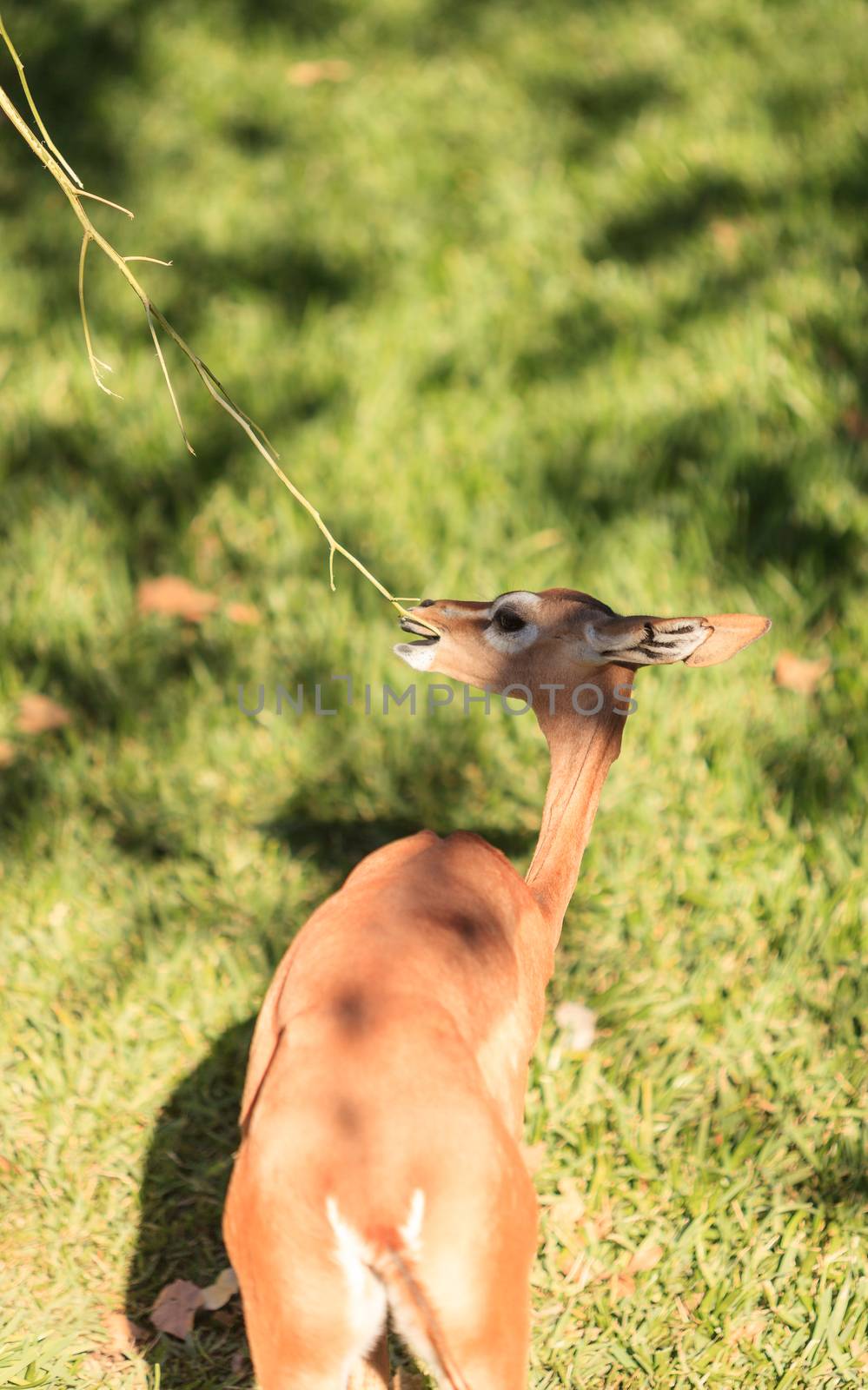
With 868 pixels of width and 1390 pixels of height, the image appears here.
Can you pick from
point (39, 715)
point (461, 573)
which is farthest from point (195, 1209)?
point (461, 573)

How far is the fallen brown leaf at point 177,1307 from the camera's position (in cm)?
299

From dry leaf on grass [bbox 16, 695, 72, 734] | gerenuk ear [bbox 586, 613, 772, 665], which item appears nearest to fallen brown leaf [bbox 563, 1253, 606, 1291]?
gerenuk ear [bbox 586, 613, 772, 665]

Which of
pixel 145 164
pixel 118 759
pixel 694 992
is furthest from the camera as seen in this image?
pixel 145 164

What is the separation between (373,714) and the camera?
4.24 m

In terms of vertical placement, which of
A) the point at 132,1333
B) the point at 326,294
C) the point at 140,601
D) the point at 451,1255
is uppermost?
the point at 451,1255

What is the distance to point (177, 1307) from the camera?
3.02 meters

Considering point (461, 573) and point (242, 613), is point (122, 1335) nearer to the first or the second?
point (242, 613)

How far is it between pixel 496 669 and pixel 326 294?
319 centimetres

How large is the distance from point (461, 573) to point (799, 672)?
110cm

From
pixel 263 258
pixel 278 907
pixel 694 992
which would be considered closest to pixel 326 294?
pixel 263 258

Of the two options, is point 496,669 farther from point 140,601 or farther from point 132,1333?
point 140,601

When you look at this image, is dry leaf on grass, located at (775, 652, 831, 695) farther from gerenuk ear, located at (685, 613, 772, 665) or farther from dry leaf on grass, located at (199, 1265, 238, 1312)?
dry leaf on grass, located at (199, 1265, 238, 1312)

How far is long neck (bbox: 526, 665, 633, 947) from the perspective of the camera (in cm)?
296

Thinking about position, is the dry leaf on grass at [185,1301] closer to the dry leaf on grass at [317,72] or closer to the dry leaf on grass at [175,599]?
the dry leaf on grass at [175,599]
